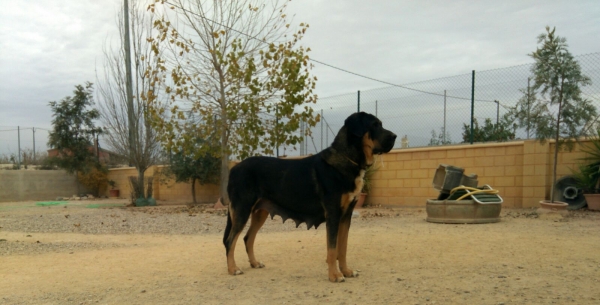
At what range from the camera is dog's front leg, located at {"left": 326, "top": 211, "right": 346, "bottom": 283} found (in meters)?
4.84

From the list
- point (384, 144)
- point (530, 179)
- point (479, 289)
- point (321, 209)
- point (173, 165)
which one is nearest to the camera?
point (479, 289)

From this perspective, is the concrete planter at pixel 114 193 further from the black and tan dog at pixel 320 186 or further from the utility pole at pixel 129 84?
the black and tan dog at pixel 320 186

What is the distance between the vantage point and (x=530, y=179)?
39.1 ft

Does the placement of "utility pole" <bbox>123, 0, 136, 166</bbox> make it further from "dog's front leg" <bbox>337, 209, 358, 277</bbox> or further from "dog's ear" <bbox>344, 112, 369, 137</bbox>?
"dog's ear" <bbox>344, 112, 369, 137</bbox>

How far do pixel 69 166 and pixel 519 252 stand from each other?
84.3 feet

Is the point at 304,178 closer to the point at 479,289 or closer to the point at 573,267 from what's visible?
the point at 479,289

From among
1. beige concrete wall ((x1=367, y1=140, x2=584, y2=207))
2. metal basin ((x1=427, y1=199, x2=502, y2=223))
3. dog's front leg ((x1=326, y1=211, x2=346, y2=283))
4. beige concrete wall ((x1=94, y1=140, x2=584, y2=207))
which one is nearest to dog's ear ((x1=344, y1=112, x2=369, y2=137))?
dog's front leg ((x1=326, y1=211, x2=346, y2=283))

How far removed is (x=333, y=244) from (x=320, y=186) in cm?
63

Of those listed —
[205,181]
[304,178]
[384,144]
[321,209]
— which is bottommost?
[205,181]

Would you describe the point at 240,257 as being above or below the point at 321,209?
below

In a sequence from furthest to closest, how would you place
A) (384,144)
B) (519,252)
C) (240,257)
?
(240,257)
(519,252)
(384,144)

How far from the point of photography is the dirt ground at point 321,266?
172 inches

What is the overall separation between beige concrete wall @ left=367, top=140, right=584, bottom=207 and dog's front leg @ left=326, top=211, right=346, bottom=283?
8.65 metres

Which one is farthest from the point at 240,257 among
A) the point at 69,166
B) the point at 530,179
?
the point at 69,166
